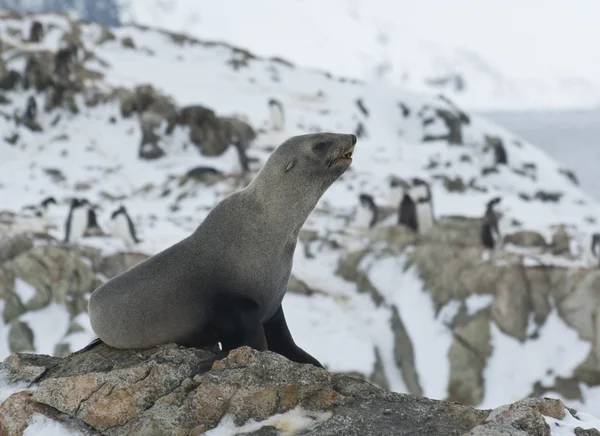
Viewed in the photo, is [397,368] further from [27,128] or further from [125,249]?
[27,128]

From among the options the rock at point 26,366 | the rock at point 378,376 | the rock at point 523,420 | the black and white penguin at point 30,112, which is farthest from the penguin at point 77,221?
the black and white penguin at point 30,112

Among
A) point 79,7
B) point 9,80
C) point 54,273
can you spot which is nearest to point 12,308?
point 54,273

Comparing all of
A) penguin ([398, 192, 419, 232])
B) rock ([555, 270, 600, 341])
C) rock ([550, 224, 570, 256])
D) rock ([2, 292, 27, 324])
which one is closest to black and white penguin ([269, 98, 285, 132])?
penguin ([398, 192, 419, 232])

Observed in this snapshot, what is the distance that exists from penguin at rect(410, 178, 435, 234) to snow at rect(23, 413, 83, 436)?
43.5 ft

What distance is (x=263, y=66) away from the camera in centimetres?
4344

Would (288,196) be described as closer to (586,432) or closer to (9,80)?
(586,432)

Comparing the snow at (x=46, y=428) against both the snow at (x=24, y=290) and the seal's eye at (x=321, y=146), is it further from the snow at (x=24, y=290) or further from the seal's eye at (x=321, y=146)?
the snow at (x=24, y=290)

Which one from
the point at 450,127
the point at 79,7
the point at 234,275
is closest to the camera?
the point at 234,275

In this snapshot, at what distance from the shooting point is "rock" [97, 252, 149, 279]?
41.5 feet

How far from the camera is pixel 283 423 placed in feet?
11.0

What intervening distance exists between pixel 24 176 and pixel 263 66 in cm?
2232

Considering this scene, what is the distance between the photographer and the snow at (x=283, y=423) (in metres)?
3.31

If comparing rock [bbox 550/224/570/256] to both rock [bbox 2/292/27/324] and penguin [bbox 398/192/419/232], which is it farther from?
rock [bbox 2/292/27/324]

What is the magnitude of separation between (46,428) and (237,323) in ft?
3.44
